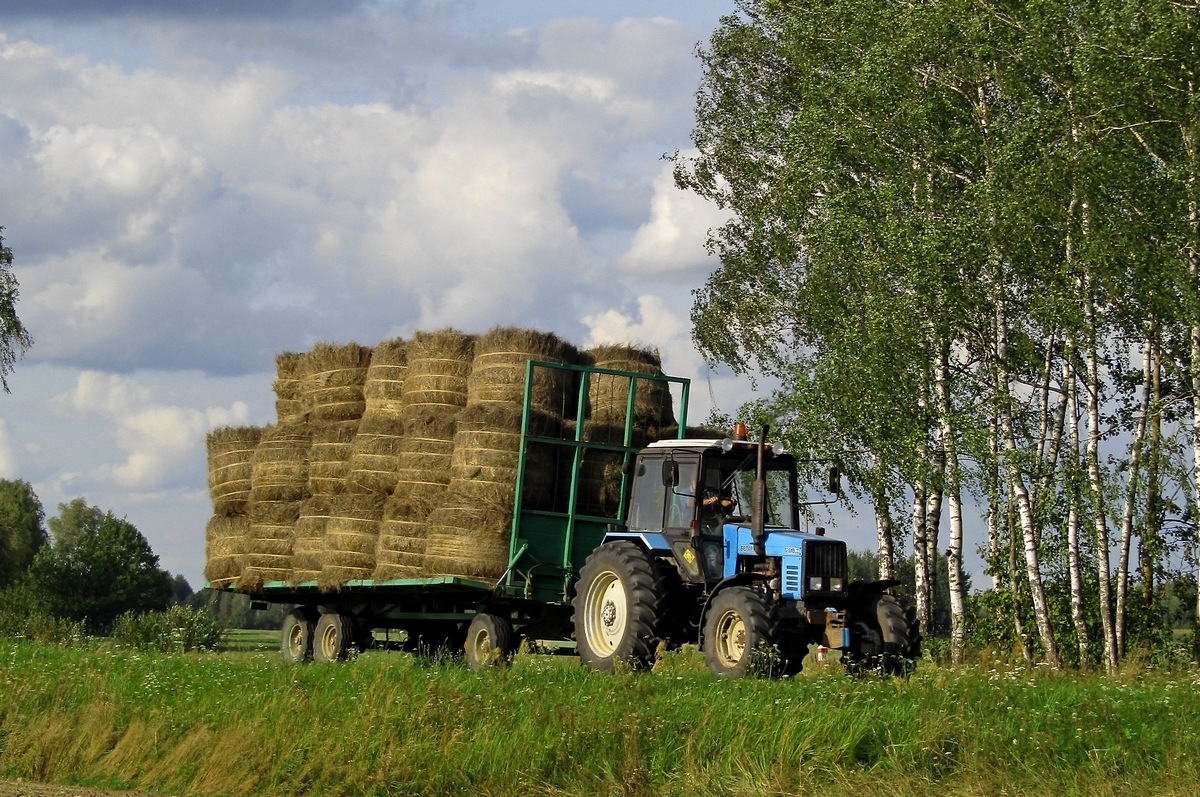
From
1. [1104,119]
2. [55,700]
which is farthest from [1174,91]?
[55,700]

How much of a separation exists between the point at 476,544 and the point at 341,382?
3.36m

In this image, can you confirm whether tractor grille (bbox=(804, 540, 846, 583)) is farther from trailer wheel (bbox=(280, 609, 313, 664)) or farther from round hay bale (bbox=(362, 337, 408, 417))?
trailer wheel (bbox=(280, 609, 313, 664))

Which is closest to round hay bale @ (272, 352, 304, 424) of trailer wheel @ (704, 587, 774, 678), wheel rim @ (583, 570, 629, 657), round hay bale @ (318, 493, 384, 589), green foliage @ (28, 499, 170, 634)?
round hay bale @ (318, 493, 384, 589)

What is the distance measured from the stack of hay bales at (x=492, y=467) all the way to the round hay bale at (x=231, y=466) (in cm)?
406

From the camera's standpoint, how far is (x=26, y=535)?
78438 millimetres

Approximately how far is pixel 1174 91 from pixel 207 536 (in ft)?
44.6

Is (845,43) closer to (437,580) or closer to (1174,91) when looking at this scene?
Result: (1174,91)

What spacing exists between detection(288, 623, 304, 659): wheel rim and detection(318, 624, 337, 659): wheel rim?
2.77ft

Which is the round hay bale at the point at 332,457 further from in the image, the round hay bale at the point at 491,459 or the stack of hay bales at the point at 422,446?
the round hay bale at the point at 491,459

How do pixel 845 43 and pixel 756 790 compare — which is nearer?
pixel 756 790

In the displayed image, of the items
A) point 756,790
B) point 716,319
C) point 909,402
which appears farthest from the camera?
point 716,319

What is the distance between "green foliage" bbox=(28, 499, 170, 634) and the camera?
6205 centimetres

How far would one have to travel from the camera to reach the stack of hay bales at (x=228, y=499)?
1952 cm

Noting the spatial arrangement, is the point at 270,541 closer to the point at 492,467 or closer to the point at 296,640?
the point at 296,640
